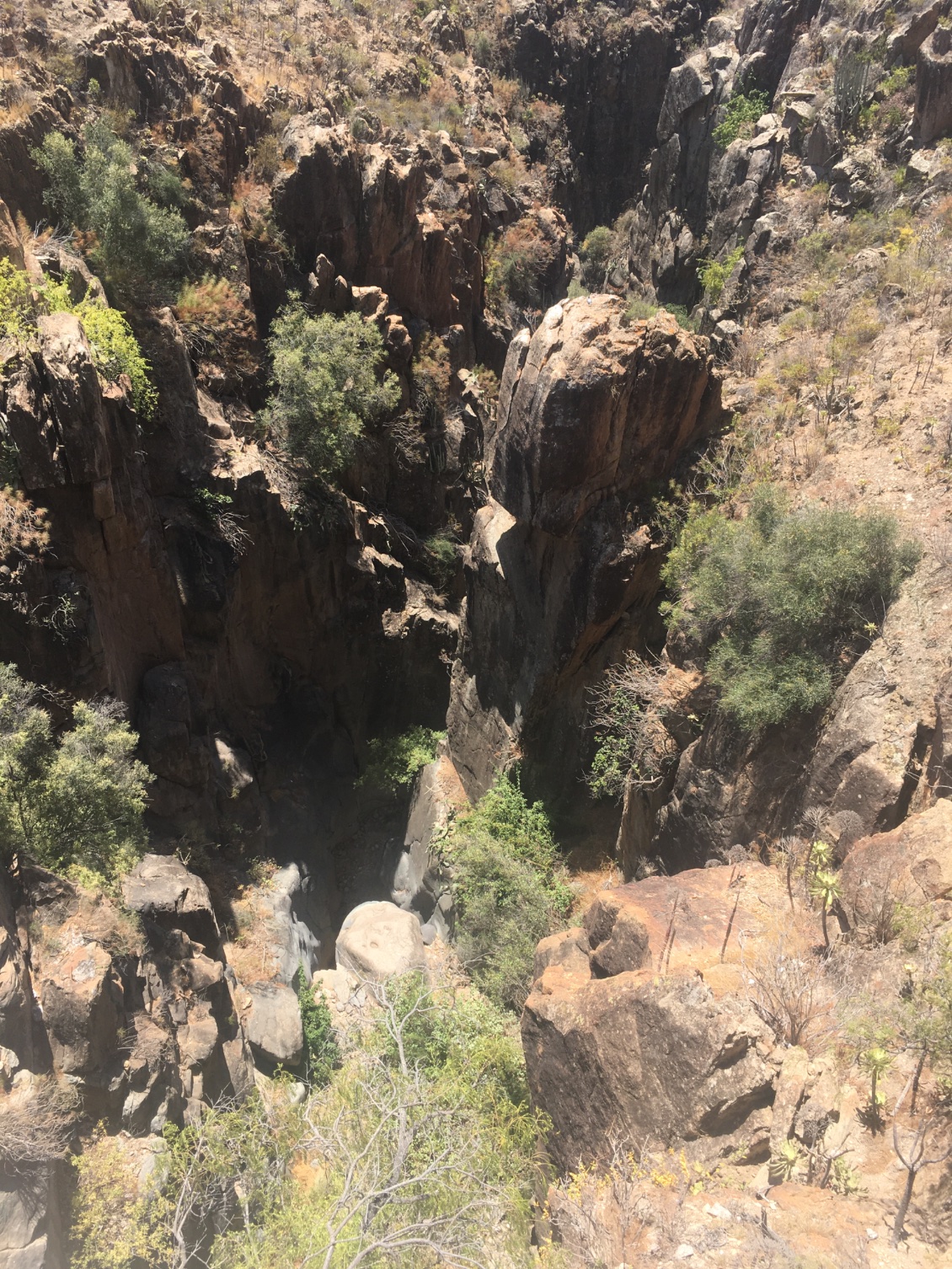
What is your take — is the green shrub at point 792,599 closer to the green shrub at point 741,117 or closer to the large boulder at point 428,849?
the large boulder at point 428,849

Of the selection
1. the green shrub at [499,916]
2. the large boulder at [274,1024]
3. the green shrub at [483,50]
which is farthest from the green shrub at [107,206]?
the green shrub at [483,50]

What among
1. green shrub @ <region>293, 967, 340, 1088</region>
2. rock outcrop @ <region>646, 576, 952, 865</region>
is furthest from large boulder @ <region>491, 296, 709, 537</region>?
green shrub @ <region>293, 967, 340, 1088</region>

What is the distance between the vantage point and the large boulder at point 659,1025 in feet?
20.4

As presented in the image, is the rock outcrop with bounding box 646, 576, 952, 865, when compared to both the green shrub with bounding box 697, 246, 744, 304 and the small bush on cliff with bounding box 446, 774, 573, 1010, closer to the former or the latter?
the small bush on cliff with bounding box 446, 774, 573, 1010

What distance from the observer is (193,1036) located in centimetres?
1075

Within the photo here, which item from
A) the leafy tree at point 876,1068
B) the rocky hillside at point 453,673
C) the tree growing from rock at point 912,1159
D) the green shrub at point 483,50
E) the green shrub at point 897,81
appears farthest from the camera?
the green shrub at point 483,50

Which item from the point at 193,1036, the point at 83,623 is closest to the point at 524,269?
the point at 83,623

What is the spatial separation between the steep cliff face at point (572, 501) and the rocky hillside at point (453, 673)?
102mm

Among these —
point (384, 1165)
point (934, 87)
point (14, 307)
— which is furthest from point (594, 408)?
point (934, 87)

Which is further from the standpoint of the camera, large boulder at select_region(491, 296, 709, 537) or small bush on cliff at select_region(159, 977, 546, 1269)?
large boulder at select_region(491, 296, 709, 537)

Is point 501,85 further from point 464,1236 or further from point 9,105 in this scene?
point 464,1236

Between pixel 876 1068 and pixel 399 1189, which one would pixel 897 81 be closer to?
pixel 876 1068

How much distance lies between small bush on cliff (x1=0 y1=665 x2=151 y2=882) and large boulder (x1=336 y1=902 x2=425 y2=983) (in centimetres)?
610

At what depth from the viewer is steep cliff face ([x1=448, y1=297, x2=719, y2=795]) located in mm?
12055
